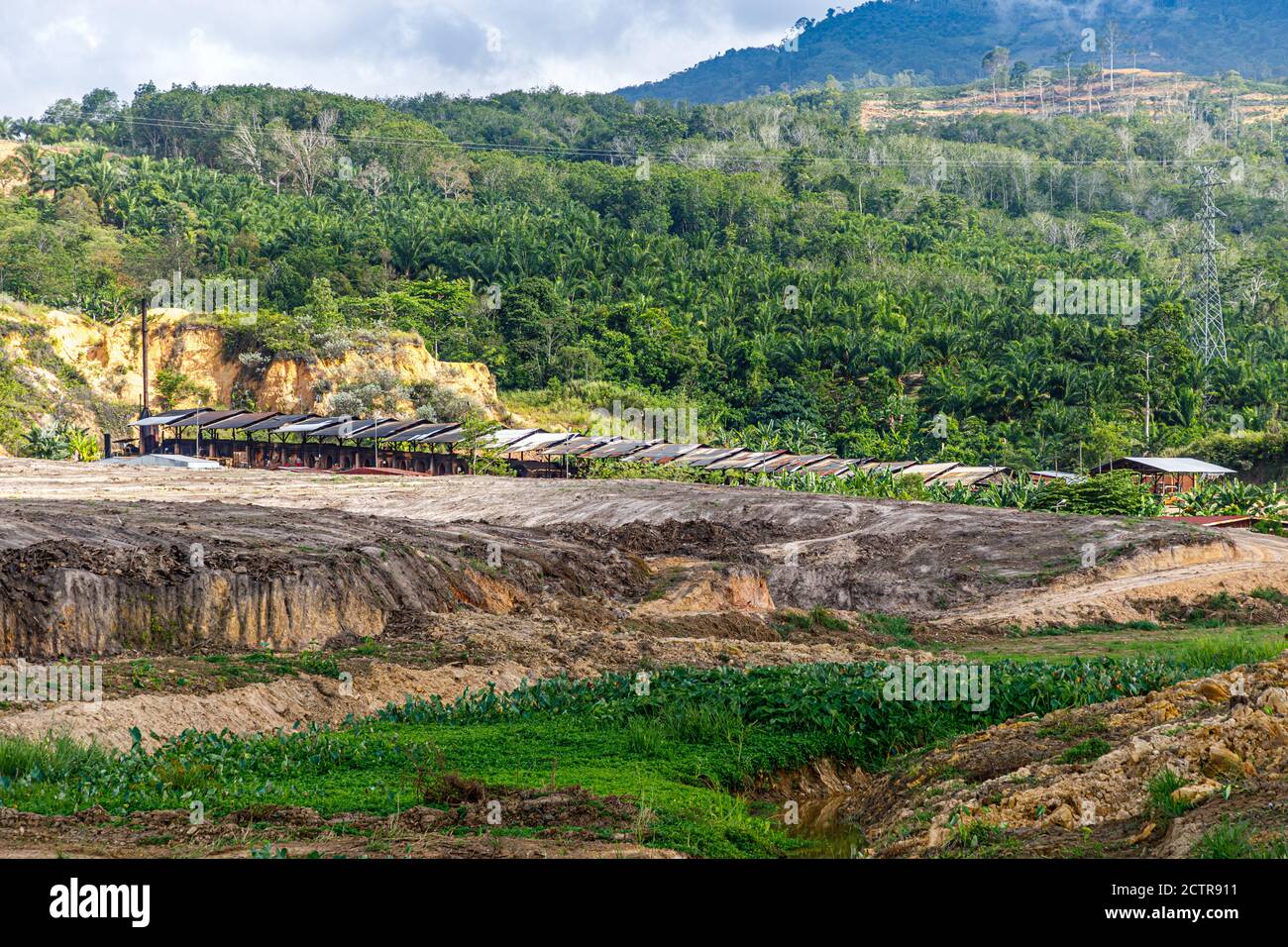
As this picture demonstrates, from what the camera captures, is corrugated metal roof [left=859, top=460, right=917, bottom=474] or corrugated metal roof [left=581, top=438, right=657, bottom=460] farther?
corrugated metal roof [left=581, top=438, right=657, bottom=460]

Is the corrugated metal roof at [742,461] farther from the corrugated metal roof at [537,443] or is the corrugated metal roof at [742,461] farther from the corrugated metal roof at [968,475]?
the corrugated metal roof at [537,443]

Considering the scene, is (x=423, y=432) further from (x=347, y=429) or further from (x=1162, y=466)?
(x=1162, y=466)

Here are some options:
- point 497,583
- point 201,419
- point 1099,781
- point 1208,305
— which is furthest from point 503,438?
point 1099,781

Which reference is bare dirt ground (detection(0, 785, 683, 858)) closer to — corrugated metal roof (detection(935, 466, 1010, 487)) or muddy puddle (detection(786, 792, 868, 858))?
muddy puddle (detection(786, 792, 868, 858))

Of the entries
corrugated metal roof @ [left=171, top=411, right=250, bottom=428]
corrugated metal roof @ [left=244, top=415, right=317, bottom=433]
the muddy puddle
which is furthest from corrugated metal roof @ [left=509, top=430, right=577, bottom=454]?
the muddy puddle
